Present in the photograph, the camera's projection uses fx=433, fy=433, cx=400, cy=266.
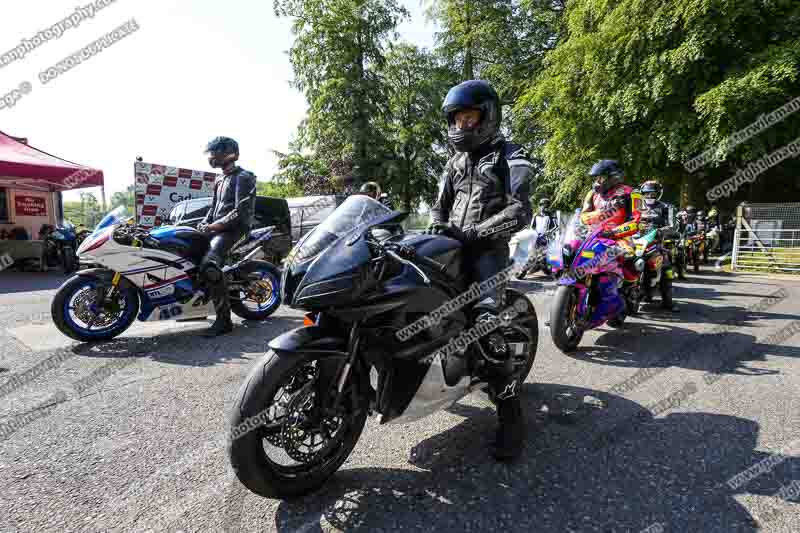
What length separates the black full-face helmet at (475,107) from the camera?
8.42ft

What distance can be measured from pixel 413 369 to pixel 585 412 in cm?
151

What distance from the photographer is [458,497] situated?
2.04 m

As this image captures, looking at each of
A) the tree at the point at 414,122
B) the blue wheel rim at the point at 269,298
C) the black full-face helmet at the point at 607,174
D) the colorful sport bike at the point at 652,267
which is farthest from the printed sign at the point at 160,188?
the tree at the point at 414,122

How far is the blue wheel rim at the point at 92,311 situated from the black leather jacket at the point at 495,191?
365 centimetres

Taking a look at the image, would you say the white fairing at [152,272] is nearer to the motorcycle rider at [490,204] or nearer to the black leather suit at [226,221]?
the black leather suit at [226,221]

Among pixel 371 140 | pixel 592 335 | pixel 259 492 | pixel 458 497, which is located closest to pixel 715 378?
pixel 592 335

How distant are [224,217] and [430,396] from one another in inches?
143

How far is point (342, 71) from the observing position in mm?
23891

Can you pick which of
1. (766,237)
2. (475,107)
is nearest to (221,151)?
(475,107)

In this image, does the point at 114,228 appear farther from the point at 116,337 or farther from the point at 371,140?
the point at 371,140

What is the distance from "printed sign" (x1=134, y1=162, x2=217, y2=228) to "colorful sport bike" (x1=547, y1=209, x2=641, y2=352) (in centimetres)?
1006

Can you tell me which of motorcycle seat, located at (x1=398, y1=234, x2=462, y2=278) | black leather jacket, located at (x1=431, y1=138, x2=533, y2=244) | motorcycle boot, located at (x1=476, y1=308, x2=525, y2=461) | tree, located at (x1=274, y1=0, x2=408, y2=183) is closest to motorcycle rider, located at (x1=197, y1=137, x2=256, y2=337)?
black leather jacket, located at (x1=431, y1=138, x2=533, y2=244)

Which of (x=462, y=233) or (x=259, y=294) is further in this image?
(x=259, y=294)

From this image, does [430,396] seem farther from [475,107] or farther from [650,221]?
[650,221]
